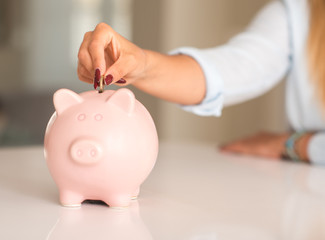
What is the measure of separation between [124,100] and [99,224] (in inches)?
5.8

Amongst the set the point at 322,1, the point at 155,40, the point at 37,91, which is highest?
the point at 322,1

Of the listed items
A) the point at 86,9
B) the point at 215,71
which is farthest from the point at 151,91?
the point at 86,9

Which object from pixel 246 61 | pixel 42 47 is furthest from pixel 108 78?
pixel 42 47

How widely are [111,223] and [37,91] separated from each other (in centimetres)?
395

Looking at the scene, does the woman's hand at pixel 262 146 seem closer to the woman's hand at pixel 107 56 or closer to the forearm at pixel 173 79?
the forearm at pixel 173 79

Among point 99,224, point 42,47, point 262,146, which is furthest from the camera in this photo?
point 42,47

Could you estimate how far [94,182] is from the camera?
562 millimetres

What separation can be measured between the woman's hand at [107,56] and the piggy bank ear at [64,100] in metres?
0.04

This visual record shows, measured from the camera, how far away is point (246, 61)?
1117 mm

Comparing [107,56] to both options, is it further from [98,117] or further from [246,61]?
[246,61]

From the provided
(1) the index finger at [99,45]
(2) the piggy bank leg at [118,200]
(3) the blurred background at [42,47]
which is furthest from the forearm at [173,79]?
(3) the blurred background at [42,47]

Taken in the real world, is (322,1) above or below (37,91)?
above

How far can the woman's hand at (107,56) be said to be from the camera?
61 centimetres

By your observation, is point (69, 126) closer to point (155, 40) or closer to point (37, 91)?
point (155, 40)
